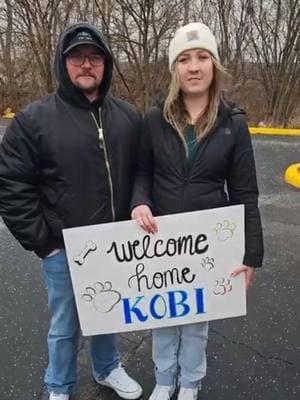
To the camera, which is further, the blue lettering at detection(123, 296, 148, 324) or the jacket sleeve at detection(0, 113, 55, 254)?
the blue lettering at detection(123, 296, 148, 324)

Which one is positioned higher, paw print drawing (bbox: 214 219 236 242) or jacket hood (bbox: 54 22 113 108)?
jacket hood (bbox: 54 22 113 108)

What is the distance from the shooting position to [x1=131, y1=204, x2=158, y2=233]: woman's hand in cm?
207

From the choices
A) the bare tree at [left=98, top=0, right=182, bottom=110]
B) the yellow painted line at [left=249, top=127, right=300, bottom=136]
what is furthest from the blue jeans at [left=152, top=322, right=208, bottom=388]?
the bare tree at [left=98, top=0, right=182, bottom=110]

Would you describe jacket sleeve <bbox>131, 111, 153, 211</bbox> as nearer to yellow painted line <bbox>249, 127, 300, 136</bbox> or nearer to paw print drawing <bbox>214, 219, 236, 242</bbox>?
paw print drawing <bbox>214, 219, 236, 242</bbox>

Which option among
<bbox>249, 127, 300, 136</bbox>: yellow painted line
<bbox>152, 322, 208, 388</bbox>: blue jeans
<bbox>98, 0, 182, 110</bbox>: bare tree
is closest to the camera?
<bbox>152, 322, 208, 388</bbox>: blue jeans

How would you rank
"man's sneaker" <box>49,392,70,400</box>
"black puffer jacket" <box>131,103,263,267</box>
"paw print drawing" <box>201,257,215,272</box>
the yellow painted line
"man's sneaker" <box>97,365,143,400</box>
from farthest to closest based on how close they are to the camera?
the yellow painted line, "man's sneaker" <box>97,365,143,400</box>, "man's sneaker" <box>49,392,70,400</box>, "paw print drawing" <box>201,257,215,272</box>, "black puffer jacket" <box>131,103,263,267</box>

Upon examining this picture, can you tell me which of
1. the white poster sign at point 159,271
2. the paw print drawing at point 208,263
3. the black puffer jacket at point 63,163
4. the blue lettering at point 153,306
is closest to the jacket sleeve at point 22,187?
the black puffer jacket at point 63,163

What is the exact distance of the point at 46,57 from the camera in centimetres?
1472

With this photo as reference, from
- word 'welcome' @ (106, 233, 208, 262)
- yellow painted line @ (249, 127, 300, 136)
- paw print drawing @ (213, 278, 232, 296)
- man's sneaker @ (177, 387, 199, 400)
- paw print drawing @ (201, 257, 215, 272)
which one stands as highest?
word 'welcome' @ (106, 233, 208, 262)

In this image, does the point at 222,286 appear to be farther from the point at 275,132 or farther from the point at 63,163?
the point at 275,132

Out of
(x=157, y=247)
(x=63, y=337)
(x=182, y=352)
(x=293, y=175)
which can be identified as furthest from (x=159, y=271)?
(x=293, y=175)

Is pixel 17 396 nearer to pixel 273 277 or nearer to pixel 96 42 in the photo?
pixel 96 42

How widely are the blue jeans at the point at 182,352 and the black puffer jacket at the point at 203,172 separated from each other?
440 millimetres

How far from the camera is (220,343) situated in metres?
3.02
